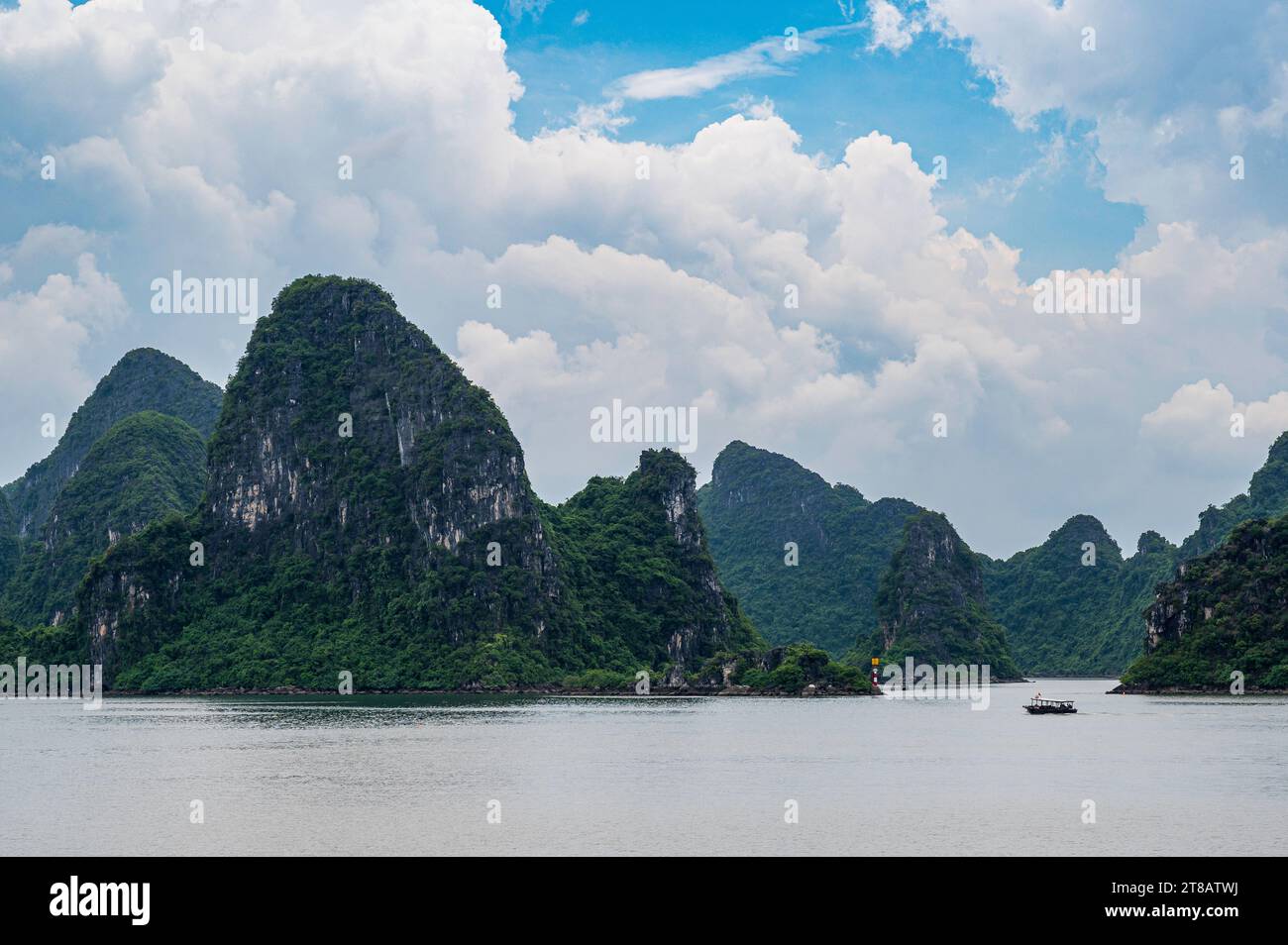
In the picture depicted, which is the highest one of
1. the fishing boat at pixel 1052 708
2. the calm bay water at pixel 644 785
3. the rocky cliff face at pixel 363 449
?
the rocky cliff face at pixel 363 449

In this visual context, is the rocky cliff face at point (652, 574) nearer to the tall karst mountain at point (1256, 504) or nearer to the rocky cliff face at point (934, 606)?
the rocky cliff face at point (934, 606)

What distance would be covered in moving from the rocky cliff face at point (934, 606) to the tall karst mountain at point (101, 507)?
10263 cm

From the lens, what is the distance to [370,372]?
152125 mm

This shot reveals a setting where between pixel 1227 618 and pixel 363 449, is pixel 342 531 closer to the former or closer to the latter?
pixel 363 449

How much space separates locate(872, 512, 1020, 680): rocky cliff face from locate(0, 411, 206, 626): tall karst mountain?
337ft

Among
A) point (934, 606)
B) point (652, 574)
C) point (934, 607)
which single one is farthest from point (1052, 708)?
point (934, 606)

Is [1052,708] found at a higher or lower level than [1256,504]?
lower

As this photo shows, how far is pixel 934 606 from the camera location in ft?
607

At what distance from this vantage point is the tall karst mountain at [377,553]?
13700 centimetres

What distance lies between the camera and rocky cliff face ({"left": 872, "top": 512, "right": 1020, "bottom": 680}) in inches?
7264

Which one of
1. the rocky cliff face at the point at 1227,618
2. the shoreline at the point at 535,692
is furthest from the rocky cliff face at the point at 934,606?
the rocky cliff face at the point at 1227,618

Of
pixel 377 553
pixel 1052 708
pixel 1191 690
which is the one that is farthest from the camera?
pixel 377 553

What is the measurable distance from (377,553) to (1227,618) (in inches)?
3409

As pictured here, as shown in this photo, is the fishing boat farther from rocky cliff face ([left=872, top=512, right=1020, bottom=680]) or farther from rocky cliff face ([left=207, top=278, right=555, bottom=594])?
rocky cliff face ([left=872, top=512, right=1020, bottom=680])
